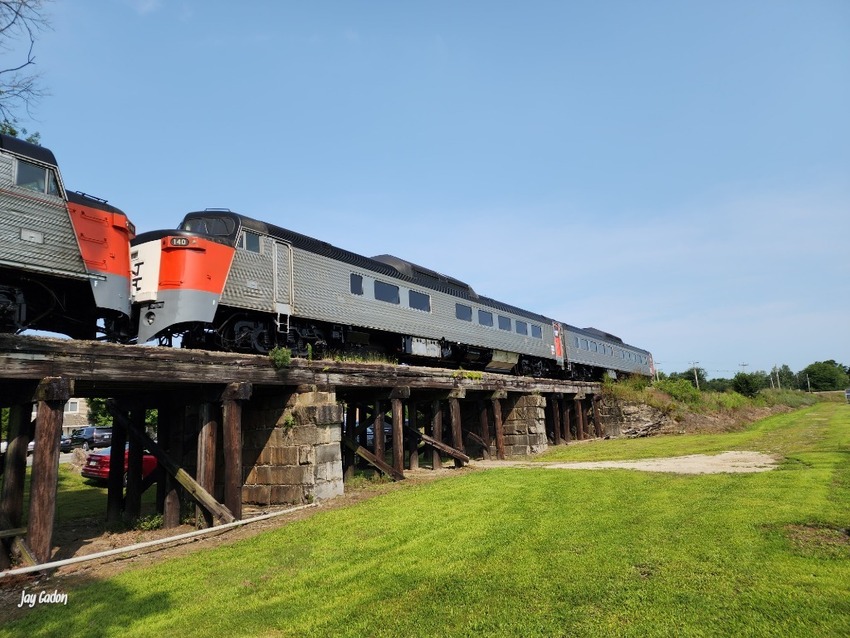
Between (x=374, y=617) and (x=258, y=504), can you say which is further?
(x=258, y=504)

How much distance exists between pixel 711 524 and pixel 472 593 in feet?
13.0

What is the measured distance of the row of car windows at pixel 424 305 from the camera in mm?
14742

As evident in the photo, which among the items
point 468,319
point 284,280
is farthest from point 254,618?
point 468,319

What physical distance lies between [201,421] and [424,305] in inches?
365

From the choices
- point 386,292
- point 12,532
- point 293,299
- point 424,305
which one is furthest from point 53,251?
point 424,305

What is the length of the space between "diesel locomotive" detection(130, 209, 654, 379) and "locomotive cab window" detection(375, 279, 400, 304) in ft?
0.10

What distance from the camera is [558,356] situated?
1090 inches

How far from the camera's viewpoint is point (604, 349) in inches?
1366

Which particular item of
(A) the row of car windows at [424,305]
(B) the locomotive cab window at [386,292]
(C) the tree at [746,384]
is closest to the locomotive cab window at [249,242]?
(A) the row of car windows at [424,305]

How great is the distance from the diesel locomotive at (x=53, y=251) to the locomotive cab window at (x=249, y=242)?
2186 millimetres

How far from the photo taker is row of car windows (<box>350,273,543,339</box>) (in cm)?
1474

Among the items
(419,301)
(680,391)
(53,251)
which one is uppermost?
(419,301)

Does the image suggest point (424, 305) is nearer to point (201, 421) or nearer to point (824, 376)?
point (201, 421)

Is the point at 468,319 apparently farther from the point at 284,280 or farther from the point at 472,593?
the point at 472,593
